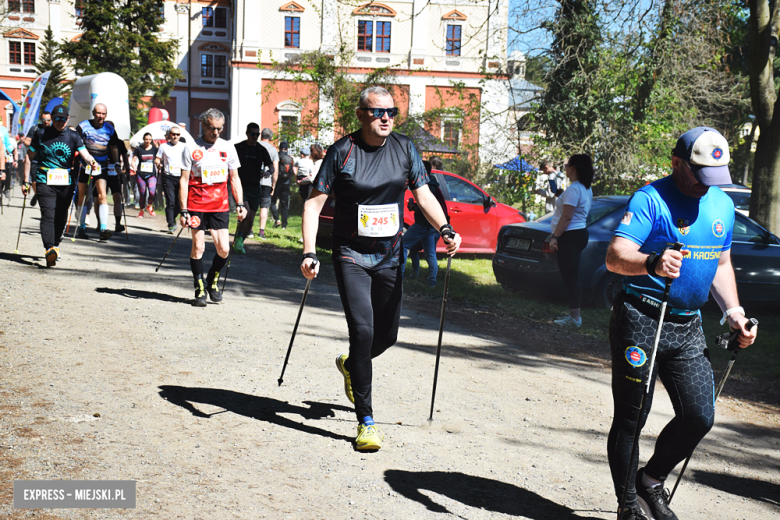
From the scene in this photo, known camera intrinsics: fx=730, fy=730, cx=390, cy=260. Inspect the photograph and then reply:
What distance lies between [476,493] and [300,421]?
4.75ft

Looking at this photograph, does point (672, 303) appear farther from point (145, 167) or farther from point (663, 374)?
point (145, 167)

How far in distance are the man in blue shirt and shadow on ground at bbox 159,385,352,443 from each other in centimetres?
190

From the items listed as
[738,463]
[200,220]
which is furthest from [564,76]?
[738,463]

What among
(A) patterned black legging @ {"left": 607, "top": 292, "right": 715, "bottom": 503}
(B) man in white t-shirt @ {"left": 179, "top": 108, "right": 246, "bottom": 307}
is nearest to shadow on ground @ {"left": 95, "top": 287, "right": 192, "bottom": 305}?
(B) man in white t-shirt @ {"left": 179, "top": 108, "right": 246, "bottom": 307}

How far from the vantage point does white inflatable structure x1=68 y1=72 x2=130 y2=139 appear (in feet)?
81.6

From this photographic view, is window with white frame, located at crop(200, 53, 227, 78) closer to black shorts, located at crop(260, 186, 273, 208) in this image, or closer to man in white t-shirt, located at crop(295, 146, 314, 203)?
man in white t-shirt, located at crop(295, 146, 314, 203)

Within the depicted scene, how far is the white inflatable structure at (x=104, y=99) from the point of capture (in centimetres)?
2488

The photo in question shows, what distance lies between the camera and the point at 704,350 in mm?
3555

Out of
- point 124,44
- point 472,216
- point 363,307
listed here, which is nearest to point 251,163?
point 472,216

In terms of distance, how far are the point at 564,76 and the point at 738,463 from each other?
53.3 feet

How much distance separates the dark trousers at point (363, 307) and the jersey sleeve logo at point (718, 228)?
195 centimetres

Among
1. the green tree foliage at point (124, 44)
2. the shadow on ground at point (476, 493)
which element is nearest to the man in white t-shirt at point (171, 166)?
the shadow on ground at point (476, 493)

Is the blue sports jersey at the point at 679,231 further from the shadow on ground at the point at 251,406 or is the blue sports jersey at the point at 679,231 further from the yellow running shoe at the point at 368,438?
the shadow on ground at the point at 251,406

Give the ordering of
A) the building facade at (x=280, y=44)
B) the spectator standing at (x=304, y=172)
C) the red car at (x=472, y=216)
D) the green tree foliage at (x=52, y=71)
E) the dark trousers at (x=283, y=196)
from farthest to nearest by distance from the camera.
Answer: the green tree foliage at (x=52, y=71) → the building facade at (x=280, y=44) → the dark trousers at (x=283, y=196) → the spectator standing at (x=304, y=172) → the red car at (x=472, y=216)
